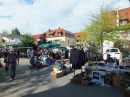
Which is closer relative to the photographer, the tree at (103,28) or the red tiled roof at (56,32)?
the tree at (103,28)

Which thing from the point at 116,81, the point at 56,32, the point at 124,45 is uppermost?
the point at 56,32

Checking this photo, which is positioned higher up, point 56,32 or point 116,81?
point 56,32

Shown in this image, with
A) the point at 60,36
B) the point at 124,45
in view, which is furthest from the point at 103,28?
the point at 60,36

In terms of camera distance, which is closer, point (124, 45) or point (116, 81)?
point (116, 81)

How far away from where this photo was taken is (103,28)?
22766mm

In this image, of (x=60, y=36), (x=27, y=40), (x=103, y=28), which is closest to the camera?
(x=103, y=28)

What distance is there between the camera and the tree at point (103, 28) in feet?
75.0

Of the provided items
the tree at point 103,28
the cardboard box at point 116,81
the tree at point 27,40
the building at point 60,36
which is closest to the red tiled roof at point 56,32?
the building at point 60,36

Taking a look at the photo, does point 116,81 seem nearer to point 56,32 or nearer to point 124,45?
point 124,45

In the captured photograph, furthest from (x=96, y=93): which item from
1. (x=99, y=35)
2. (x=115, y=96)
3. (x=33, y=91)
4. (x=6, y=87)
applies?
(x=99, y=35)

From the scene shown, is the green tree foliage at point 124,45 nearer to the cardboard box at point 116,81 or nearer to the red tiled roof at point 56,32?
the cardboard box at point 116,81

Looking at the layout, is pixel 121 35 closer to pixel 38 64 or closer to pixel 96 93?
pixel 38 64

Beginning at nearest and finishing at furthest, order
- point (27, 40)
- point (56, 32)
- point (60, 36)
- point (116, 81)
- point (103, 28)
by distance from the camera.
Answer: point (116, 81) < point (103, 28) < point (27, 40) < point (60, 36) < point (56, 32)

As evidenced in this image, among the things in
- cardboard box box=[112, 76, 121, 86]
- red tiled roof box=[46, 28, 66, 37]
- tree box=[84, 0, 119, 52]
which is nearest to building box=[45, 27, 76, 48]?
red tiled roof box=[46, 28, 66, 37]
